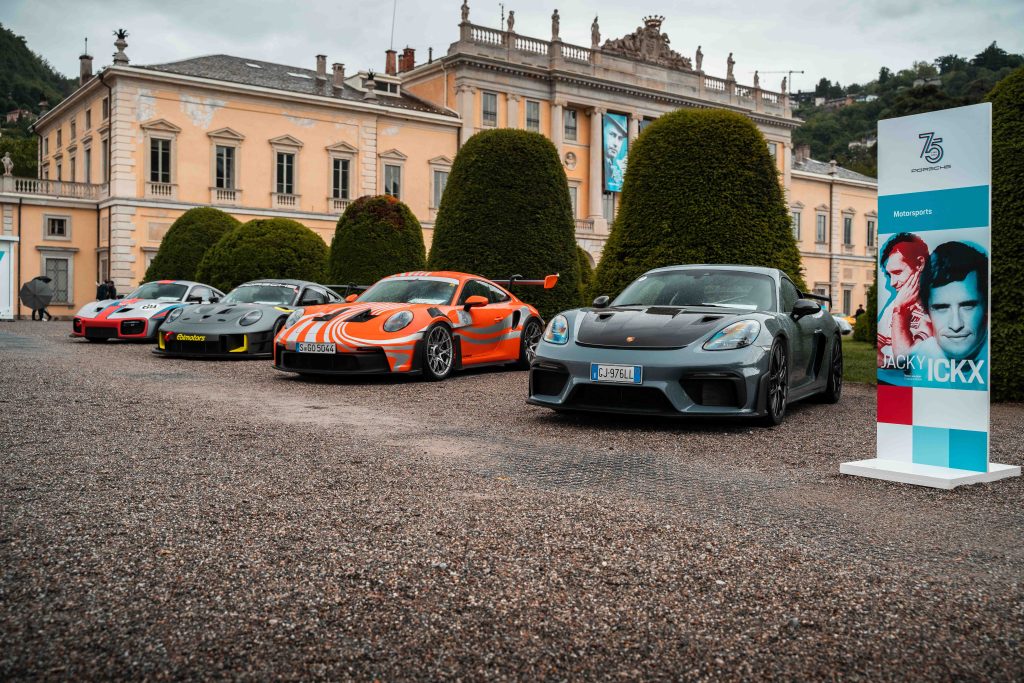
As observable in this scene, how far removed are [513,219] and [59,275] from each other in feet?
104

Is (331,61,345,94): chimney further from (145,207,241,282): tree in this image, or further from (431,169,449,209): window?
(145,207,241,282): tree

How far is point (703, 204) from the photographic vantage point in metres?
13.1

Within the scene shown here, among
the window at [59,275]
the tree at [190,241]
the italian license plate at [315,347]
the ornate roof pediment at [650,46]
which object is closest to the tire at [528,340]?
the italian license plate at [315,347]

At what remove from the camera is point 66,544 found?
3686 mm

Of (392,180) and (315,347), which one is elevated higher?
(392,180)

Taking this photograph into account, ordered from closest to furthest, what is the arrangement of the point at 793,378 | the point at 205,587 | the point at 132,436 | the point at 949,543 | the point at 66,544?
1. the point at 205,587
2. the point at 66,544
3. the point at 949,543
4. the point at 132,436
5. the point at 793,378

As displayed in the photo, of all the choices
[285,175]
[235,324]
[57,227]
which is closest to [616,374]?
[235,324]

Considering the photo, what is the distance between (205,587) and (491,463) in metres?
2.66

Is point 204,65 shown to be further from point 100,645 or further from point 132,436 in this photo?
point 100,645

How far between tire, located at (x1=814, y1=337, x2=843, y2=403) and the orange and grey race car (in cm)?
435

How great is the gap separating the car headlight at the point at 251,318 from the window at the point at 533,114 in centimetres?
3816

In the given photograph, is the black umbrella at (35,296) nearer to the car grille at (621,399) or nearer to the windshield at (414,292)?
the windshield at (414,292)

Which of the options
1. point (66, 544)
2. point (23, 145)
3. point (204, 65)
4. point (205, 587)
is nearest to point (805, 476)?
point (205, 587)

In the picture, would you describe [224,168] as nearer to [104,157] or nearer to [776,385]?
[104,157]
